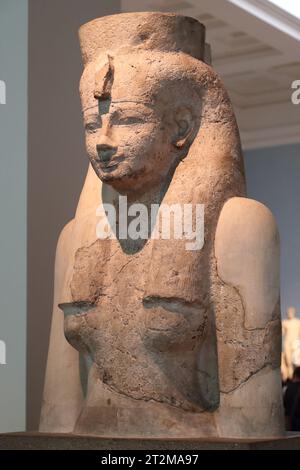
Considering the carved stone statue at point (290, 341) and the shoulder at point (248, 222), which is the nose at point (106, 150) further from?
the carved stone statue at point (290, 341)

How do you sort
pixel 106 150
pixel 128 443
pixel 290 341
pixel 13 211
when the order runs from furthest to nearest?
pixel 290 341 < pixel 13 211 < pixel 106 150 < pixel 128 443

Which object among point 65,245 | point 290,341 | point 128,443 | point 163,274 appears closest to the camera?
point 128,443

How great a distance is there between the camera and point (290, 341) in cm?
1234

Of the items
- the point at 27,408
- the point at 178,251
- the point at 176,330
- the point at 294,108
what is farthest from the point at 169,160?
the point at 294,108

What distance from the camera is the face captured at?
4.62 m

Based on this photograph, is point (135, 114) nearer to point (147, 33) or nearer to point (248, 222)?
point (147, 33)

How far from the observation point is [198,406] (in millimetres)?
4523

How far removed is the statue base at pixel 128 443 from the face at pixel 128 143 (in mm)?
1049

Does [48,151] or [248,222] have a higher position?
[48,151]

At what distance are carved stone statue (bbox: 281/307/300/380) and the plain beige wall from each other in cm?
576

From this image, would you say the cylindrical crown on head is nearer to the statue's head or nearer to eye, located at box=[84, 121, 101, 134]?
the statue's head

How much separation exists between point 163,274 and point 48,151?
1.75m

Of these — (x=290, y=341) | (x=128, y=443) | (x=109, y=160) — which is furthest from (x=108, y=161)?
(x=290, y=341)
